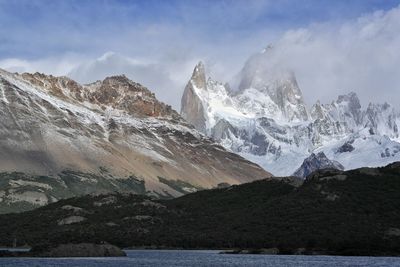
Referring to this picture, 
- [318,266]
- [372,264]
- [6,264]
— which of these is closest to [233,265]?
→ [318,266]

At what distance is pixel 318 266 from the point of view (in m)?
194

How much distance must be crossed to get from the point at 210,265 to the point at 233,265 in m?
5.45

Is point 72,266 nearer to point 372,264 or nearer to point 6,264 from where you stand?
point 6,264

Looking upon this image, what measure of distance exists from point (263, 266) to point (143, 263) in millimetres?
28888

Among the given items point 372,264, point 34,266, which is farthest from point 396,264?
point 34,266

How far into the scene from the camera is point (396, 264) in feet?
652

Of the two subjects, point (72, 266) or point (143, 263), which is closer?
point (72, 266)

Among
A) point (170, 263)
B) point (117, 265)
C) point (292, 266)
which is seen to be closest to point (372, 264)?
point (292, 266)

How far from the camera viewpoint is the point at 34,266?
182250mm

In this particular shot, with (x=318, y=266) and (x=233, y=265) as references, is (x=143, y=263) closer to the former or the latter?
(x=233, y=265)

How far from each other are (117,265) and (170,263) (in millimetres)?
13858

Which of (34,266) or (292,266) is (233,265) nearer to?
(292,266)

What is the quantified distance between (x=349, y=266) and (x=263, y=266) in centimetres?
2029

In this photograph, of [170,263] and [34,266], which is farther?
[170,263]
